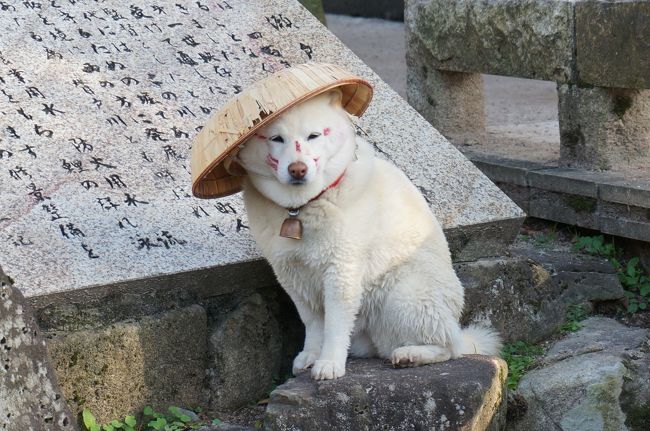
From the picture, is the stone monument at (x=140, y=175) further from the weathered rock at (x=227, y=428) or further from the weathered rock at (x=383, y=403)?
the weathered rock at (x=383, y=403)

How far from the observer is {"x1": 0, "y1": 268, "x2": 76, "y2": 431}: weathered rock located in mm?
3412

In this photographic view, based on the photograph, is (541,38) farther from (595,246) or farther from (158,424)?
(158,424)

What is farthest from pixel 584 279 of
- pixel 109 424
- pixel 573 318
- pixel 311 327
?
pixel 109 424

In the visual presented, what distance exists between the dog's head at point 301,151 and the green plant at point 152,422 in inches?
35.7

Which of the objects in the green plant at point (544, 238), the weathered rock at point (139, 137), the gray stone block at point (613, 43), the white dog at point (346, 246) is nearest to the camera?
the white dog at point (346, 246)

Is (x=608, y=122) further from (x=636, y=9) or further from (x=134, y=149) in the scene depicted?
(x=134, y=149)

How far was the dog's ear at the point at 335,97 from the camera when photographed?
12.2ft

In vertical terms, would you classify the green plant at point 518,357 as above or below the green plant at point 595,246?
below

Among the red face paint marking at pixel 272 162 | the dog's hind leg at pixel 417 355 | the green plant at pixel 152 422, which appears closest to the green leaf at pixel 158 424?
the green plant at pixel 152 422

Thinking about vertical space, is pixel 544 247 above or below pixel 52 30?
below

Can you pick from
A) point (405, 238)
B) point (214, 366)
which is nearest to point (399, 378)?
point (405, 238)

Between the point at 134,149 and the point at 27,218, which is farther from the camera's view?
the point at 134,149

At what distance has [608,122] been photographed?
525 centimetres

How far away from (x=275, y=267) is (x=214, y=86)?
1.21 metres
